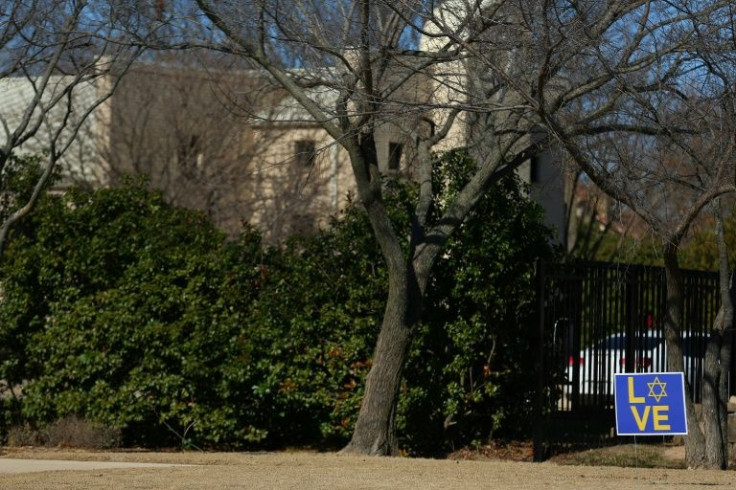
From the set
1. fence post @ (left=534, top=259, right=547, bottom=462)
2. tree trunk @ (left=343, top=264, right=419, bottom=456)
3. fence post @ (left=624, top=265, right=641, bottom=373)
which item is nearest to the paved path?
tree trunk @ (left=343, top=264, right=419, bottom=456)

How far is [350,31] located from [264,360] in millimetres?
4737

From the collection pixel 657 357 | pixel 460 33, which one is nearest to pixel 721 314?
pixel 657 357

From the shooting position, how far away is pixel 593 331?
15773 millimetres

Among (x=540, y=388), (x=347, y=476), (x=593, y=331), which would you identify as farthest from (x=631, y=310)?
(x=347, y=476)

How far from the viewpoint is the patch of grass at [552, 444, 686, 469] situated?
14688 mm

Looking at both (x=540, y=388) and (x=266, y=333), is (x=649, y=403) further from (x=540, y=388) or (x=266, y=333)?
(x=266, y=333)

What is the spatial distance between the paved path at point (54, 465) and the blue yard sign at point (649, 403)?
17.4 ft

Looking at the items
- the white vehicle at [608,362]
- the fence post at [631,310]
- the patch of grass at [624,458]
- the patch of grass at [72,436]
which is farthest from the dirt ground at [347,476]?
the fence post at [631,310]

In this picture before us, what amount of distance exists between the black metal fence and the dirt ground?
7.00 ft

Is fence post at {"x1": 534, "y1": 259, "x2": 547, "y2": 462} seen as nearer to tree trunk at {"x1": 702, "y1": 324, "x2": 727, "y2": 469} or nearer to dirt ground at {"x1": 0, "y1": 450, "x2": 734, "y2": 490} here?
dirt ground at {"x1": 0, "y1": 450, "x2": 734, "y2": 490}

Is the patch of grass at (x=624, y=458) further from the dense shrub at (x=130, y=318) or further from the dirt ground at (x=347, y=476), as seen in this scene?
the dense shrub at (x=130, y=318)

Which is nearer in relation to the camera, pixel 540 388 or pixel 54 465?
pixel 54 465

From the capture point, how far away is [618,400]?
1357cm

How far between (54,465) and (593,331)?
734 cm
